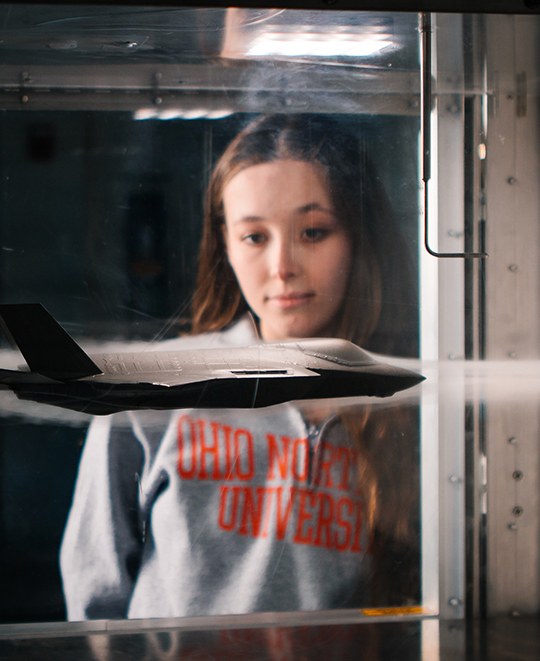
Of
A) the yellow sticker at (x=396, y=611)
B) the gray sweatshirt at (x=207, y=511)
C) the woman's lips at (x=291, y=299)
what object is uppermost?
the woman's lips at (x=291, y=299)

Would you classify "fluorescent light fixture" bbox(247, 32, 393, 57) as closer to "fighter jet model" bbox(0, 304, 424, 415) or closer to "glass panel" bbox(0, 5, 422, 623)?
"glass panel" bbox(0, 5, 422, 623)

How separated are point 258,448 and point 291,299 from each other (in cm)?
26

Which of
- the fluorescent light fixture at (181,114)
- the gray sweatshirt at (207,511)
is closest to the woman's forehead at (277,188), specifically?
the fluorescent light fixture at (181,114)

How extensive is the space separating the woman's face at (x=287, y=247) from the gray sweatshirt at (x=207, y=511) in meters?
0.07

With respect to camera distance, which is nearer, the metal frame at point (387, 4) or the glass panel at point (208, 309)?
the metal frame at point (387, 4)

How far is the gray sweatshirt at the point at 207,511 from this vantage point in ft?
3.46

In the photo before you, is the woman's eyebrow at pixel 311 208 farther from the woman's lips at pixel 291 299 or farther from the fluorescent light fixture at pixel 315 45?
the fluorescent light fixture at pixel 315 45

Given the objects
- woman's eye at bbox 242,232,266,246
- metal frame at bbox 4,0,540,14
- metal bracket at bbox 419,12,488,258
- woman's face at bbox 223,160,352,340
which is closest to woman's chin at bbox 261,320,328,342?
woman's face at bbox 223,160,352,340

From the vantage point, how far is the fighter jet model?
40.5 inches

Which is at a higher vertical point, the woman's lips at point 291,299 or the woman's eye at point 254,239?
the woman's eye at point 254,239

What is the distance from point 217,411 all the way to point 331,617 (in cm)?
42

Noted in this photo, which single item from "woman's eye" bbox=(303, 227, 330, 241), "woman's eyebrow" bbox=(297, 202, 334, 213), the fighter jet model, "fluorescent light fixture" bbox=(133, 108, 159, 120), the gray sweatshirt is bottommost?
the gray sweatshirt

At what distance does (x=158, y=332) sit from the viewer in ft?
3.44

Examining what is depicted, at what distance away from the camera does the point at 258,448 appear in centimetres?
107
